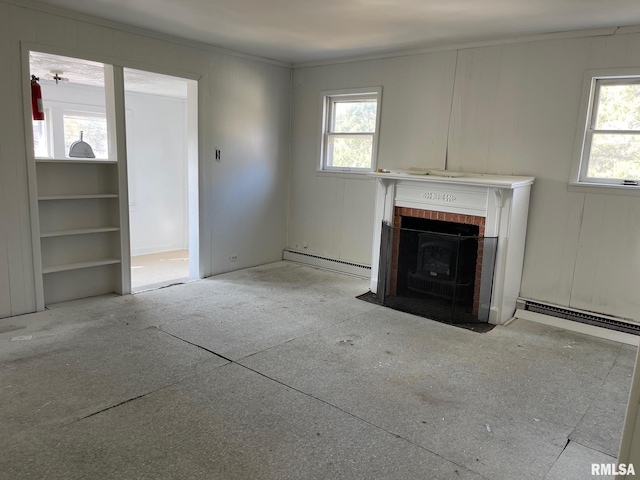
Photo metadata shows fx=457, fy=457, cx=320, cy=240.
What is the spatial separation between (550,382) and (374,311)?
1.72 metres

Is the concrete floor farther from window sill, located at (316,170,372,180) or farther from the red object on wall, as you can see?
window sill, located at (316,170,372,180)

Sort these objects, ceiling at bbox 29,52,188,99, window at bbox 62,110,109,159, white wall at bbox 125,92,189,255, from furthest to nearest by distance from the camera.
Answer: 1. white wall at bbox 125,92,189,255
2. window at bbox 62,110,109,159
3. ceiling at bbox 29,52,188,99

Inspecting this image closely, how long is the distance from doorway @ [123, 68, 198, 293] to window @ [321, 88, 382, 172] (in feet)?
6.81

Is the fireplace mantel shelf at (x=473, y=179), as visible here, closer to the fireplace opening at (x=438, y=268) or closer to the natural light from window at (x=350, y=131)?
the fireplace opening at (x=438, y=268)

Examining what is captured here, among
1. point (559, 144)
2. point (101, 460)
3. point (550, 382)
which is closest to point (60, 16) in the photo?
point (101, 460)

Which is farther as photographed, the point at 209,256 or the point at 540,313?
the point at 209,256

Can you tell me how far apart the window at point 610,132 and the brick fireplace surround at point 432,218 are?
0.97 m

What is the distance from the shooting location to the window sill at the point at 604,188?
3.89 m

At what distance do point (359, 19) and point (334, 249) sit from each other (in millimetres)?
2886

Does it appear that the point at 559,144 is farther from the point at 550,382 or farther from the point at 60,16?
the point at 60,16

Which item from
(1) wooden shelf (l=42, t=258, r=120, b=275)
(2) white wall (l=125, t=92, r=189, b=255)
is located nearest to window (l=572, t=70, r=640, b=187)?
(1) wooden shelf (l=42, t=258, r=120, b=275)

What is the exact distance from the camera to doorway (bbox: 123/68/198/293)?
264 inches

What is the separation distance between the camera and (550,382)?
124 inches

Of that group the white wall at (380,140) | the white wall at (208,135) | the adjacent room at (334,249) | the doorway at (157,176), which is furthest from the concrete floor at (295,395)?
the doorway at (157,176)
